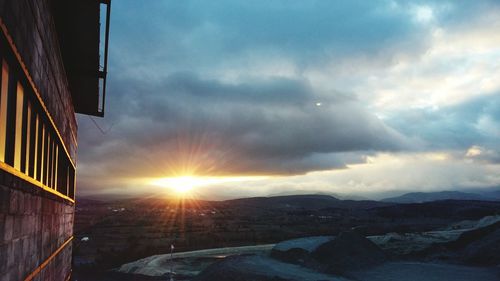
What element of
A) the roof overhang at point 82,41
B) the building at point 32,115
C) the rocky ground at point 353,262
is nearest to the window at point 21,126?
the building at point 32,115

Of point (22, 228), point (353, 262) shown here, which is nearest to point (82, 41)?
point (22, 228)

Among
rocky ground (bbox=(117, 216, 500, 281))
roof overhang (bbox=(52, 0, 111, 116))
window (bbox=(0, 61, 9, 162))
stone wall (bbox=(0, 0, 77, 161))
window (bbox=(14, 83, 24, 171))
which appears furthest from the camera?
rocky ground (bbox=(117, 216, 500, 281))

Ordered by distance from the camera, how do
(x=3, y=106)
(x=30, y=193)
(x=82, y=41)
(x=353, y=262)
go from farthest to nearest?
(x=353, y=262) < (x=82, y=41) < (x=30, y=193) < (x=3, y=106)

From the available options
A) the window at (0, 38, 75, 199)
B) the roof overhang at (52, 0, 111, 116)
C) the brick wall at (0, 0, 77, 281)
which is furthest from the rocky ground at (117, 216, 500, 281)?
the window at (0, 38, 75, 199)

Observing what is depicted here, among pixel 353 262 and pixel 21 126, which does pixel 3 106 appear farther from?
pixel 353 262

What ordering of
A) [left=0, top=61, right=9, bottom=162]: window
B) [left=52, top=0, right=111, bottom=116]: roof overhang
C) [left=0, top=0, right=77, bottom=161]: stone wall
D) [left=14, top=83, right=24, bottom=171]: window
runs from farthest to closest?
[left=52, top=0, right=111, bottom=116]: roof overhang < [left=14, top=83, right=24, bottom=171]: window < [left=0, top=0, right=77, bottom=161]: stone wall < [left=0, top=61, right=9, bottom=162]: window

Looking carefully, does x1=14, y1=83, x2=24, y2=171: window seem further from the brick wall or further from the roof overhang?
the roof overhang

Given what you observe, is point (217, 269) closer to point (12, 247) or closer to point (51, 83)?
point (51, 83)

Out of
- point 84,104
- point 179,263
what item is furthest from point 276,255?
point 84,104
